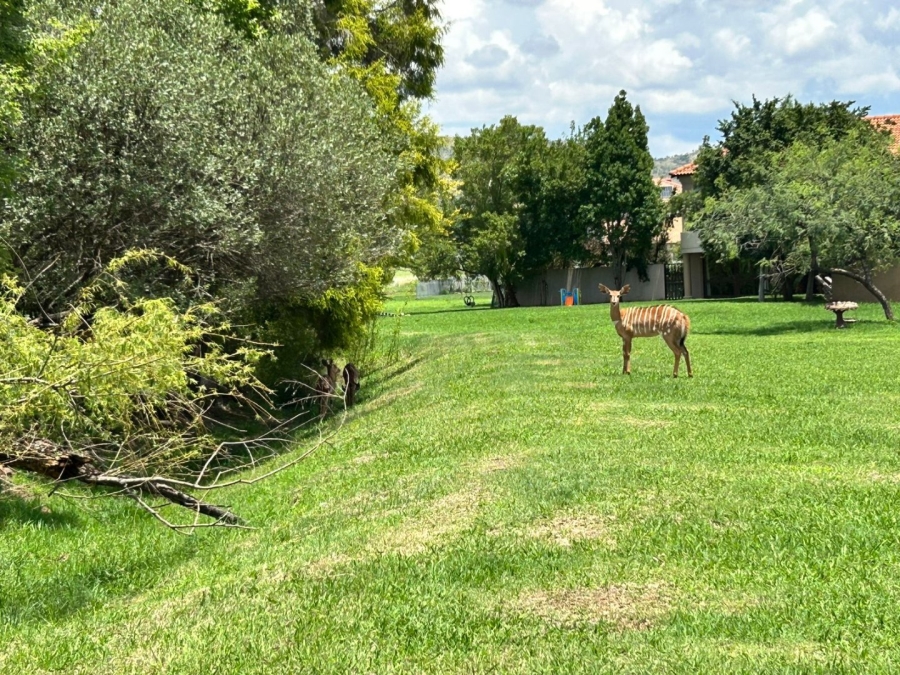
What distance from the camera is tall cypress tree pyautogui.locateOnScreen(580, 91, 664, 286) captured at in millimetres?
50688

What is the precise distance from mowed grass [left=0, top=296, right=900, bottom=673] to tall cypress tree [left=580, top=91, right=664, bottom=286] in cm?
3770

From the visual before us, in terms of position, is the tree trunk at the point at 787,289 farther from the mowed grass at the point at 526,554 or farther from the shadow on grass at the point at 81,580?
the shadow on grass at the point at 81,580

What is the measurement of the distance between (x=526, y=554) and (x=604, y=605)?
112 cm

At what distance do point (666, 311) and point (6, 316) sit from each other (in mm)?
11059

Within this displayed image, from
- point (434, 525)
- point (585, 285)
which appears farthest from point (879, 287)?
point (434, 525)

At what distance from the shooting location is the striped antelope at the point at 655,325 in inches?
627

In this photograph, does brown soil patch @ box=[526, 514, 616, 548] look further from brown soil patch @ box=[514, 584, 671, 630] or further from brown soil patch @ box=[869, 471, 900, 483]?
brown soil patch @ box=[869, 471, 900, 483]

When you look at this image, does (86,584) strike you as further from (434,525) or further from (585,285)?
(585,285)

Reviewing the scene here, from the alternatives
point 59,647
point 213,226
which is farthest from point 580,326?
point 59,647

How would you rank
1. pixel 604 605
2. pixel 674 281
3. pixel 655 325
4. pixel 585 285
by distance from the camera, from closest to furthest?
1. pixel 604 605
2. pixel 655 325
3. pixel 674 281
4. pixel 585 285

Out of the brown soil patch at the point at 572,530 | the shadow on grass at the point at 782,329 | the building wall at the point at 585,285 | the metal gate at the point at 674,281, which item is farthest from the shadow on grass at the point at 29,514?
the metal gate at the point at 674,281

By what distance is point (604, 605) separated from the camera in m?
5.59

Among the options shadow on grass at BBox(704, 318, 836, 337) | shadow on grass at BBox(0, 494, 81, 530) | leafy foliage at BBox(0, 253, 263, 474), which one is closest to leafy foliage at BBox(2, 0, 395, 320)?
leafy foliage at BBox(0, 253, 263, 474)

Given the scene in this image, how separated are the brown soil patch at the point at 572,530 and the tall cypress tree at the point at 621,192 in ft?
146
